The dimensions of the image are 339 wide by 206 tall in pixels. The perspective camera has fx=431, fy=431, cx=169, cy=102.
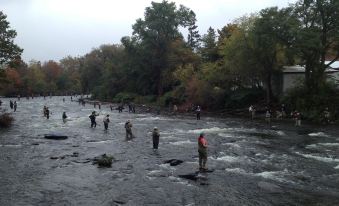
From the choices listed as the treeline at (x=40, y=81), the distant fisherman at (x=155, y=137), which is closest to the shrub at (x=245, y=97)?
the distant fisherman at (x=155, y=137)

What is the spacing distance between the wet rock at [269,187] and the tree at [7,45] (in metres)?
39.0


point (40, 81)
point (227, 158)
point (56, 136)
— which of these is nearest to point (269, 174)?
point (227, 158)

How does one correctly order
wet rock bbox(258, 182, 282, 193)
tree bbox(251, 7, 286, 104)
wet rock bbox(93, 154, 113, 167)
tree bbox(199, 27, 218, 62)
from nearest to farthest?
wet rock bbox(258, 182, 282, 193)
wet rock bbox(93, 154, 113, 167)
tree bbox(251, 7, 286, 104)
tree bbox(199, 27, 218, 62)

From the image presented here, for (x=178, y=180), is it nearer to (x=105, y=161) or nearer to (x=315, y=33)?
(x=105, y=161)

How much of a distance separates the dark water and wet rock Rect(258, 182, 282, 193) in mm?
51

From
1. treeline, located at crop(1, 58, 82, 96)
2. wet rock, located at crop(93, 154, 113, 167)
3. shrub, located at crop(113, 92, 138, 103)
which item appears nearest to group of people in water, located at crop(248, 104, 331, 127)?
wet rock, located at crop(93, 154, 113, 167)

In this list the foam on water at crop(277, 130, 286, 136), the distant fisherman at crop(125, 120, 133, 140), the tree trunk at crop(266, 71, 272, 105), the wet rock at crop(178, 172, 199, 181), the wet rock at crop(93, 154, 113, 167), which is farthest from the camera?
the tree trunk at crop(266, 71, 272, 105)

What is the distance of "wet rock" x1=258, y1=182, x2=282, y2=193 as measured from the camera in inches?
859

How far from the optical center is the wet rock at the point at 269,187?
21.8m

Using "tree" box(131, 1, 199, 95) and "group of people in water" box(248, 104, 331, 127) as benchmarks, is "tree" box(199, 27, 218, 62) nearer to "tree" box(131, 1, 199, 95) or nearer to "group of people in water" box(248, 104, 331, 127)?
"tree" box(131, 1, 199, 95)

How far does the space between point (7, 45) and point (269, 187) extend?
4019 cm

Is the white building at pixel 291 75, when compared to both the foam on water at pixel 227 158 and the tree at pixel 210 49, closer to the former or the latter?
the tree at pixel 210 49

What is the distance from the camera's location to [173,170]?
26453 mm

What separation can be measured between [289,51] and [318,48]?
344 cm
